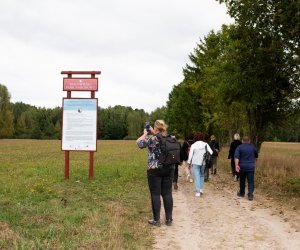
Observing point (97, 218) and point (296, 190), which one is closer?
point (97, 218)

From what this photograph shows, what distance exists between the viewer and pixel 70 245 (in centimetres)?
646

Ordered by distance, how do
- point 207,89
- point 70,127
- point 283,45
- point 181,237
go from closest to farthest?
point 181,237 < point 283,45 < point 70,127 < point 207,89

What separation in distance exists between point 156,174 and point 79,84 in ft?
23.4

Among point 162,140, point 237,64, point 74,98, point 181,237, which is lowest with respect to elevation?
point 181,237

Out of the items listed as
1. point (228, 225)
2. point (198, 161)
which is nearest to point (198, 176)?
point (198, 161)

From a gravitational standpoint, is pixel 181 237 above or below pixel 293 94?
below

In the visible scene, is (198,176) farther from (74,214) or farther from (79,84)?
(79,84)

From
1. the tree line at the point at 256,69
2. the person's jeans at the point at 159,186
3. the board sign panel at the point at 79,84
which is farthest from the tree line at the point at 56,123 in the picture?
the person's jeans at the point at 159,186

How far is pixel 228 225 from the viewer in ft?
28.3

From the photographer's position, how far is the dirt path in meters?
7.26

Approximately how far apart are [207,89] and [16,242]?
27.8 meters

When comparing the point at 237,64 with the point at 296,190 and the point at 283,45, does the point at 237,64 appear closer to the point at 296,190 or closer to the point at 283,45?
the point at 283,45

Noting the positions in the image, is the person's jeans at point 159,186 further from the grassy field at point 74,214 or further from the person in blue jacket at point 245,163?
the person in blue jacket at point 245,163

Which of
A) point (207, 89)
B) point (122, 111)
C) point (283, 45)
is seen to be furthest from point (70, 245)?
point (122, 111)
